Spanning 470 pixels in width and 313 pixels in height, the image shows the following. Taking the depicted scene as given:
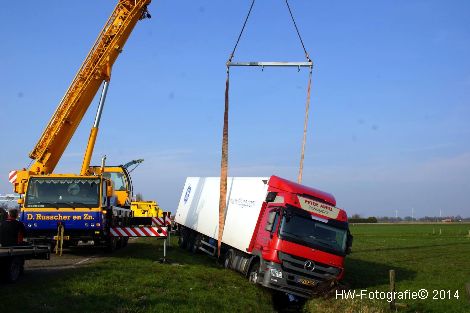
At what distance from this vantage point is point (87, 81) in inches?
764

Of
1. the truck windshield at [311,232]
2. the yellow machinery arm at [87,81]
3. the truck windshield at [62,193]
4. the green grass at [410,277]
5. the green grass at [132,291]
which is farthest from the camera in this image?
the yellow machinery arm at [87,81]

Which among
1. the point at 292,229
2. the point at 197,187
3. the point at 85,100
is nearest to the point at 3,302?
the point at 292,229

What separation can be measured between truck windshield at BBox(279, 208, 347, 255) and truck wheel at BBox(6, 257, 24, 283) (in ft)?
21.6

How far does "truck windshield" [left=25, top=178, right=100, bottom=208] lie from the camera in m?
17.7

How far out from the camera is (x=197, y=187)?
27.6 meters

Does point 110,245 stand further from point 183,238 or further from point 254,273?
point 183,238

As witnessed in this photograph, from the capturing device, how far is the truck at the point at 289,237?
14891 millimetres

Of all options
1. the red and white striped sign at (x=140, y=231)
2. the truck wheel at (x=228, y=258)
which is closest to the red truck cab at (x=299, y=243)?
the truck wheel at (x=228, y=258)

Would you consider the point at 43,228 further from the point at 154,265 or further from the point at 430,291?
the point at 430,291

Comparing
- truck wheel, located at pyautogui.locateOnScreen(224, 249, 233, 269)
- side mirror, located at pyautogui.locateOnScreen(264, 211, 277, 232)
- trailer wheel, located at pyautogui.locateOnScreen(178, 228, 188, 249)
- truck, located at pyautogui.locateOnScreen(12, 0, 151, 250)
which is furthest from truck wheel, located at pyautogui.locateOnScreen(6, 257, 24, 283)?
trailer wheel, located at pyautogui.locateOnScreen(178, 228, 188, 249)

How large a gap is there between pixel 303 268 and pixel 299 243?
673mm

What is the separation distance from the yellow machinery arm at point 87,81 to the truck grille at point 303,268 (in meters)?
9.24

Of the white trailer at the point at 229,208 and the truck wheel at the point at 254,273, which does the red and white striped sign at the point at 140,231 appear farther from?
the truck wheel at the point at 254,273

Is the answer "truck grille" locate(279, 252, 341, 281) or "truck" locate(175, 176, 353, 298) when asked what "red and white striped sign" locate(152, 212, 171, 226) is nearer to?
"truck" locate(175, 176, 353, 298)
